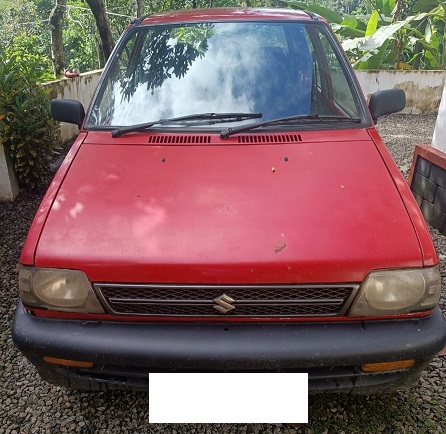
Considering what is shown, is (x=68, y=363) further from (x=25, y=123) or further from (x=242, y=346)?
(x=25, y=123)

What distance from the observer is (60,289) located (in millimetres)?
1628

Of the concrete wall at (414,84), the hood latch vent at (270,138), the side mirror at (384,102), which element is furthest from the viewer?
the concrete wall at (414,84)

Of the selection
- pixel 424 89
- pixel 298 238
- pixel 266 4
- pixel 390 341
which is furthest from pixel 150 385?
pixel 266 4

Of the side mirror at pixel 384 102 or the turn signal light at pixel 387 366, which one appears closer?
the turn signal light at pixel 387 366

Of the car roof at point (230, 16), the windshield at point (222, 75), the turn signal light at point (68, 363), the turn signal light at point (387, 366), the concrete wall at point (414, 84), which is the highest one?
the car roof at point (230, 16)

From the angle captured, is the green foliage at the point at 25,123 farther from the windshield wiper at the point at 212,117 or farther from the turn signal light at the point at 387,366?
the turn signal light at the point at 387,366

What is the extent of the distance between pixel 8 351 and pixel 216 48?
222 cm

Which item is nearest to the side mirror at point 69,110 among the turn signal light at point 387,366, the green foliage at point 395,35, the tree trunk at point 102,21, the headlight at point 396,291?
the headlight at point 396,291

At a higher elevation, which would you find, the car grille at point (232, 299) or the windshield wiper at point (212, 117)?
the windshield wiper at point (212, 117)

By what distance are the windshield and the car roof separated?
6 cm

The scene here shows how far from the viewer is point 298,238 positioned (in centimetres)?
159

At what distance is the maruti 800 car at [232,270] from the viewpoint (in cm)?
155

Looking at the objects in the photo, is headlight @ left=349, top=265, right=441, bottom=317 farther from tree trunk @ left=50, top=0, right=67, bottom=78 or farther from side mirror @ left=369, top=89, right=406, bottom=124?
tree trunk @ left=50, top=0, right=67, bottom=78

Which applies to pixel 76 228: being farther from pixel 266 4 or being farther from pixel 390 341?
pixel 266 4
